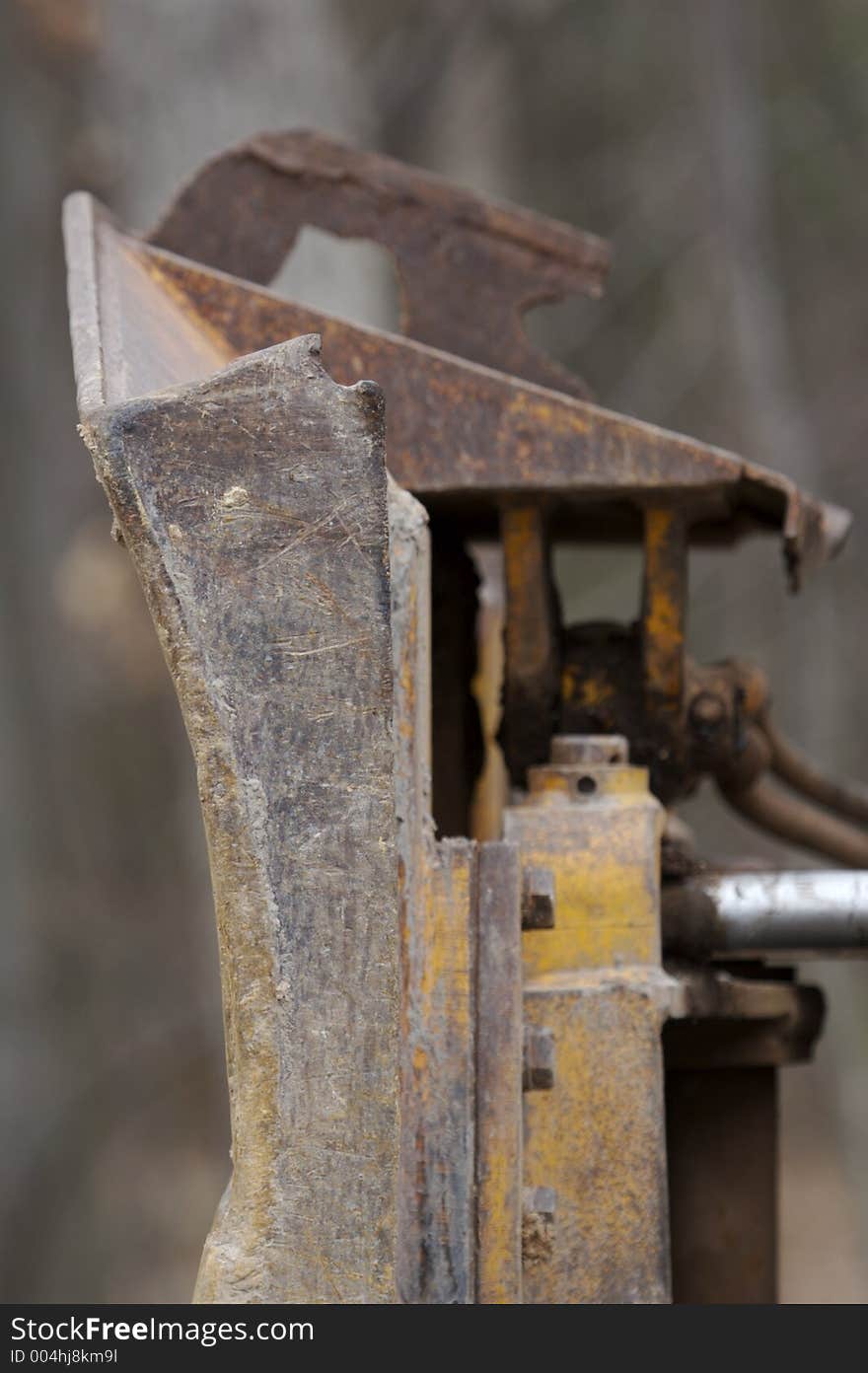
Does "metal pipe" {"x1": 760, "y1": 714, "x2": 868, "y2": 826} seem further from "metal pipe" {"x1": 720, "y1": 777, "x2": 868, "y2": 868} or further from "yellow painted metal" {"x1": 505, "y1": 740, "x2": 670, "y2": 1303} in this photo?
"yellow painted metal" {"x1": 505, "y1": 740, "x2": 670, "y2": 1303}

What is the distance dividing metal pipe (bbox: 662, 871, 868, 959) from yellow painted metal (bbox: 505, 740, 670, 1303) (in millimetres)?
284

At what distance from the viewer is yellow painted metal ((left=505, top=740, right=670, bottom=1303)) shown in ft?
5.79

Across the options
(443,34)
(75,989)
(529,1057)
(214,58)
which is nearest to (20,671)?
(75,989)

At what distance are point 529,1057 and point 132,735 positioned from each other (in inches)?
176

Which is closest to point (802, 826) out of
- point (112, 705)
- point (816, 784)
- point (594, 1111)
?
point (816, 784)

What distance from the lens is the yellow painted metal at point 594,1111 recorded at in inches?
69.5

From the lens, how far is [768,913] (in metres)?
2.14

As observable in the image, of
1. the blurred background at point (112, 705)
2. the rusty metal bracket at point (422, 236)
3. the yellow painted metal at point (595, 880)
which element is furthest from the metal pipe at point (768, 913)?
the blurred background at point (112, 705)

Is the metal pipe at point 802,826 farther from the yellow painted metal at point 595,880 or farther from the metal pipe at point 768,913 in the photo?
the yellow painted metal at point 595,880

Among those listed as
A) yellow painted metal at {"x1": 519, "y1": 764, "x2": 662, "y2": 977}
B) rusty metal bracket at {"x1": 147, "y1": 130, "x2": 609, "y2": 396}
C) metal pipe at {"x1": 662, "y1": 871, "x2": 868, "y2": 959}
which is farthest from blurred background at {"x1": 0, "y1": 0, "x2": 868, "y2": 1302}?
yellow painted metal at {"x1": 519, "y1": 764, "x2": 662, "y2": 977}

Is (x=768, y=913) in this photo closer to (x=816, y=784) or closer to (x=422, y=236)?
(x=816, y=784)

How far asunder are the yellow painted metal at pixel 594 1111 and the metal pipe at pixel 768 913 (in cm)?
28

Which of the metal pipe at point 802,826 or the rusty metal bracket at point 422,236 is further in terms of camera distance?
the metal pipe at point 802,826

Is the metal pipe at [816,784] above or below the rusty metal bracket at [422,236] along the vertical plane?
below
